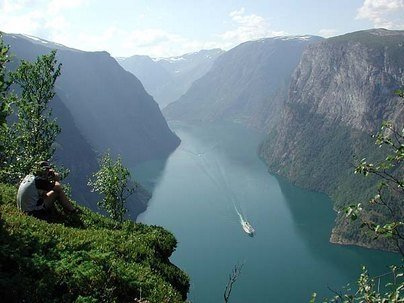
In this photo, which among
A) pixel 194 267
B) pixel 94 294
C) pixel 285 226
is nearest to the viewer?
pixel 94 294

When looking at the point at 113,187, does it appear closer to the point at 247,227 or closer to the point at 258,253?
the point at 258,253

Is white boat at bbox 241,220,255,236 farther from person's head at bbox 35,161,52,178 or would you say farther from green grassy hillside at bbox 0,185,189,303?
person's head at bbox 35,161,52,178

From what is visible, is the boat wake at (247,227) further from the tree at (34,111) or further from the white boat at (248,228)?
the tree at (34,111)

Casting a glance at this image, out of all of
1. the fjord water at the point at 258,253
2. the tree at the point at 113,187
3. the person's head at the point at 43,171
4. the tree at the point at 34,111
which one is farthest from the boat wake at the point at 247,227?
the person's head at the point at 43,171

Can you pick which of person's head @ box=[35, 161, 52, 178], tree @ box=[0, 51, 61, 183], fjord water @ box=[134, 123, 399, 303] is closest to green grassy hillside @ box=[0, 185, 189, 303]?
person's head @ box=[35, 161, 52, 178]

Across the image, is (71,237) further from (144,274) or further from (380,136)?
(380,136)

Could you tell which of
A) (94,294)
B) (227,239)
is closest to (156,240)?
(94,294)
